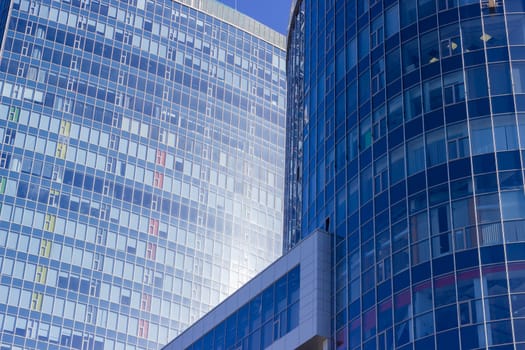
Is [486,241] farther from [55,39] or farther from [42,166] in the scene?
[55,39]

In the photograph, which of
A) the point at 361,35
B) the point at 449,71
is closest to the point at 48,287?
the point at 361,35

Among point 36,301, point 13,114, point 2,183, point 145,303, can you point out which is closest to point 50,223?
point 2,183

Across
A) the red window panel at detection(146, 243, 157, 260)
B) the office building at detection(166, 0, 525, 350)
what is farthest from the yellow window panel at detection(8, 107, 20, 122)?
the office building at detection(166, 0, 525, 350)

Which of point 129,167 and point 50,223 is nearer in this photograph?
point 50,223

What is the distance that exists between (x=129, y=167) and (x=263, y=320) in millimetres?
72063

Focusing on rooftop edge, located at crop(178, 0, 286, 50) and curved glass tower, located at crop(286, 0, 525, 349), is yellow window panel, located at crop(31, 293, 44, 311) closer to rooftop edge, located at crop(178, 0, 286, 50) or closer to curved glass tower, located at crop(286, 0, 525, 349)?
rooftop edge, located at crop(178, 0, 286, 50)

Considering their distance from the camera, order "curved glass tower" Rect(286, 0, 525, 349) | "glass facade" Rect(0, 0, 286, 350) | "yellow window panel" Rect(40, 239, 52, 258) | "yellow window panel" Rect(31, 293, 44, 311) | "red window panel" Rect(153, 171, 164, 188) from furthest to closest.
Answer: "red window panel" Rect(153, 171, 164, 188) → "glass facade" Rect(0, 0, 286, 350) → "yellow window panel" Rect(40, 239, 52, 258) → "yellow window panel" Rect(31, 293, 44, 311) → "curved glass tower" Rect(286, 0, 525, 349)

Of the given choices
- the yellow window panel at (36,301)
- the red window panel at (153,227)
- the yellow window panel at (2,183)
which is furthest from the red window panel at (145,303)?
the yellow window panel at (2,183)

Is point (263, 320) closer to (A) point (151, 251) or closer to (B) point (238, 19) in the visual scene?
(A) point (151, 251)

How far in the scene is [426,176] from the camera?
64312 millimetres

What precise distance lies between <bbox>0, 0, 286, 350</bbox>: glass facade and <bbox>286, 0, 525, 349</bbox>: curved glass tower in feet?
202

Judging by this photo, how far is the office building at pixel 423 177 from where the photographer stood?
59.5 meters

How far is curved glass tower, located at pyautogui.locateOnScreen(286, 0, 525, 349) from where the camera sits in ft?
195

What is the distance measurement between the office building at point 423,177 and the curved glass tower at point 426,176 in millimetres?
77
